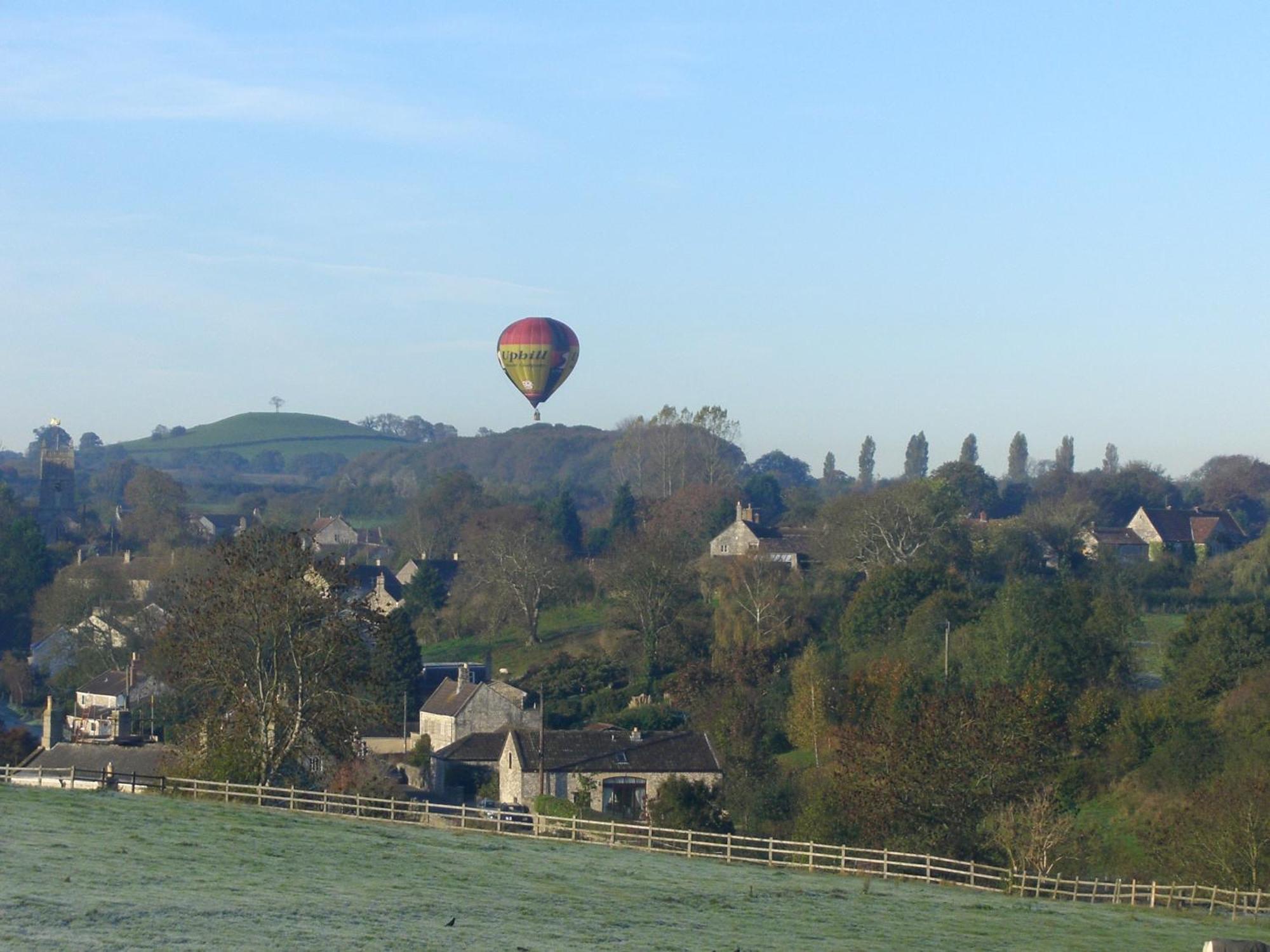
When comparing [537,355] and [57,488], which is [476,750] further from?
[57,488]

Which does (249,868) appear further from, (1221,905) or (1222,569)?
(1222,569)

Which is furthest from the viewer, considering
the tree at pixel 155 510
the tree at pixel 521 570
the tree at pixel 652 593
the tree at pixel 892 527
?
the tree at pixel 155 510

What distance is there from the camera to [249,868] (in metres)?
30.9

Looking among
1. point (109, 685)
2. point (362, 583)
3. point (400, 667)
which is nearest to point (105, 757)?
point (400, 667)

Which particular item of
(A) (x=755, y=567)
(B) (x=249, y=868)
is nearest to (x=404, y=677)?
(A) (x=755, y=567)

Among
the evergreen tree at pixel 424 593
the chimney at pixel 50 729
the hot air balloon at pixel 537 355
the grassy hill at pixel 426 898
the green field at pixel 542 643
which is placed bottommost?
the chimney at pixel 50 729

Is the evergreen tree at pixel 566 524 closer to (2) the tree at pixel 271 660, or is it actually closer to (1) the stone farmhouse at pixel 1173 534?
(1) the stone farmhouse at pixel 1173 534

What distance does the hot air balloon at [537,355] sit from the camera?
109562mm

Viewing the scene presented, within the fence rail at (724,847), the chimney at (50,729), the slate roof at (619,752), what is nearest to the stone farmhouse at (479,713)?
the slate roof at (619,752)

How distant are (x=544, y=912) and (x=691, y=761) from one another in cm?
3043

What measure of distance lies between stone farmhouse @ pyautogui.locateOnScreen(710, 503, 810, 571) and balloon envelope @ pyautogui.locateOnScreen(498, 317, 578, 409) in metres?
15.3

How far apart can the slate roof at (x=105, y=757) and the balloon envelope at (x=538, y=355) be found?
56400 mm

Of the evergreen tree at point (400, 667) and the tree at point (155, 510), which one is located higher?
the tree at point (155, 510)

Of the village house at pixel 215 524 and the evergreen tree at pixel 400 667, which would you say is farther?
the village house at pixel 215 524
